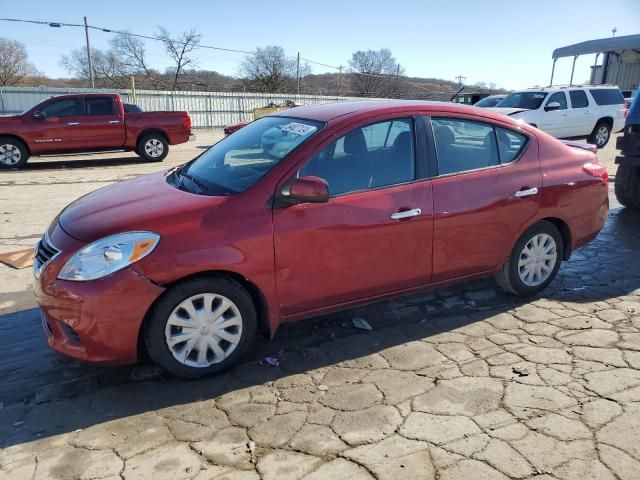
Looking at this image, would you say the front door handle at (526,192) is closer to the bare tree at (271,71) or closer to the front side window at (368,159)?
the front side window at (368,159)

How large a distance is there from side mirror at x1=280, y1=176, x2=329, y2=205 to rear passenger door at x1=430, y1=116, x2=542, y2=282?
0.98 m

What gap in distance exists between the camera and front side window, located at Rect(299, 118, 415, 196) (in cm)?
339

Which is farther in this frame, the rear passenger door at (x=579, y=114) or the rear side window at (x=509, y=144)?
the rear passenger door at (x=579, y=114)

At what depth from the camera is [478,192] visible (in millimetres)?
3855

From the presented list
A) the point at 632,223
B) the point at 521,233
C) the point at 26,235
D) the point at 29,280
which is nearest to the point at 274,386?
the point at 521,233

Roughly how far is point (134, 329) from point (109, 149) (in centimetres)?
1175

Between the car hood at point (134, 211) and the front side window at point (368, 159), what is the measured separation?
739 mm

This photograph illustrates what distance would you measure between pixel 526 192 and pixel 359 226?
1.59 m

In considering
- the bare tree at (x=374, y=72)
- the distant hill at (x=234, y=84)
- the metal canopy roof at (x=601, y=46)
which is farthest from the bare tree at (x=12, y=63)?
the metal canopy roof at (x=601, y=46)

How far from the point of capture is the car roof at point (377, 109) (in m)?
3.66

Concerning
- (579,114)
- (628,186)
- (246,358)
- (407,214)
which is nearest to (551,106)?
(579,114)

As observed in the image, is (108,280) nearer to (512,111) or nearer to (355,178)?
(355,178)

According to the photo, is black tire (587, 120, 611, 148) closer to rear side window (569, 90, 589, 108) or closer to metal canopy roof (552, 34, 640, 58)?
rear side window (569, 90, 589, 108)

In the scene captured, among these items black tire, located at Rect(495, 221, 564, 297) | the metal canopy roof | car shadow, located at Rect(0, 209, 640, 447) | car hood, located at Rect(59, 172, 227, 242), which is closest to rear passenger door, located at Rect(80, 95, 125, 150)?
car shadow, located at Rect(0, 209, 640, 447)
